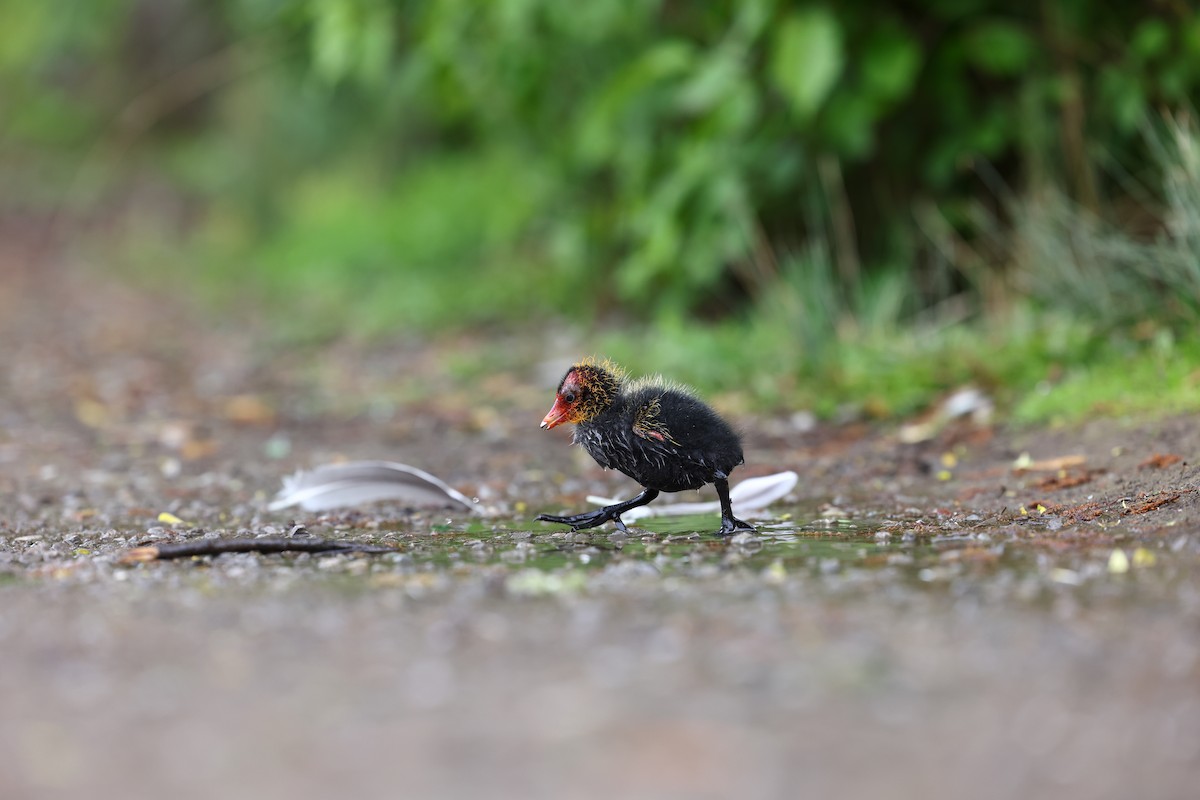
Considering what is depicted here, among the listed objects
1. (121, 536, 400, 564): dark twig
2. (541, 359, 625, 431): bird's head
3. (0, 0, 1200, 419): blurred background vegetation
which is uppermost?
(0, 0, 1200, 419): blurred background vegetation

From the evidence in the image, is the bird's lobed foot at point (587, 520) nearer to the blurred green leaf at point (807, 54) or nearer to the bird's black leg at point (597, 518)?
the bird's black leg at point (597, 518)

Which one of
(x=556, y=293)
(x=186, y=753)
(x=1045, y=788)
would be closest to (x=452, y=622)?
(x=186, y=753)

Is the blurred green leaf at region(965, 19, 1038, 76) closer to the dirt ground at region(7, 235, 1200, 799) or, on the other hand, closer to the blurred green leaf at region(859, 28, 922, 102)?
the blurred green leaf at region(859, 28, 922, 102)

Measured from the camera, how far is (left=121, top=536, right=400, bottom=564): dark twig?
3932mm

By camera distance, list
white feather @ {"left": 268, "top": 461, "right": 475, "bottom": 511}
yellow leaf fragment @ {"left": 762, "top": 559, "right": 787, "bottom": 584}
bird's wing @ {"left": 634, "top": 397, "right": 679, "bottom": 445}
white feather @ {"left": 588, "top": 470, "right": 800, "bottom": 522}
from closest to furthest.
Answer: yellow leaf fragment @ {"left": 762, "top": 559, "right": 787, "bottom": 584}
bird's wing @ {"left": 634, "top": 397, "right": 679, "bottom": 445}
white feather @ {"left": 588, "top": 470, "right": 800, "bottom": 522}
white feather @ {"left": 268, "top": 461, "right": 475, "bottom": 511}

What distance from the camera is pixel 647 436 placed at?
4.37m

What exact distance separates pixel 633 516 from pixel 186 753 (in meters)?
2.60

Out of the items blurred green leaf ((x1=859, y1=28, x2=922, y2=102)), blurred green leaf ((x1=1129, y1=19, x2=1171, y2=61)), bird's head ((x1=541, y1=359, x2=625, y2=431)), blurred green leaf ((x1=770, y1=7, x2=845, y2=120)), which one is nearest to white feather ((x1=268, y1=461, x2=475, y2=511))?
bird's head ((x1=541, y1=359, x2=625, y2=431))

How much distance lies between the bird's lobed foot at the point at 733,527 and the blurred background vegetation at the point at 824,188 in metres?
2.10

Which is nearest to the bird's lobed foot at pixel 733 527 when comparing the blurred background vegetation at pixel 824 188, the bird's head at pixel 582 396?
the bird's head at pixel 582 396

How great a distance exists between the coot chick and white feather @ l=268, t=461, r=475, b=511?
76 cm

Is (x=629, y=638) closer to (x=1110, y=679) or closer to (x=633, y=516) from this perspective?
(x=1110, y=679)

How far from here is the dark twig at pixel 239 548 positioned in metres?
3.93

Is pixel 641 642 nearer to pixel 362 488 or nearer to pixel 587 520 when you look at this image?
pixel 587 520
